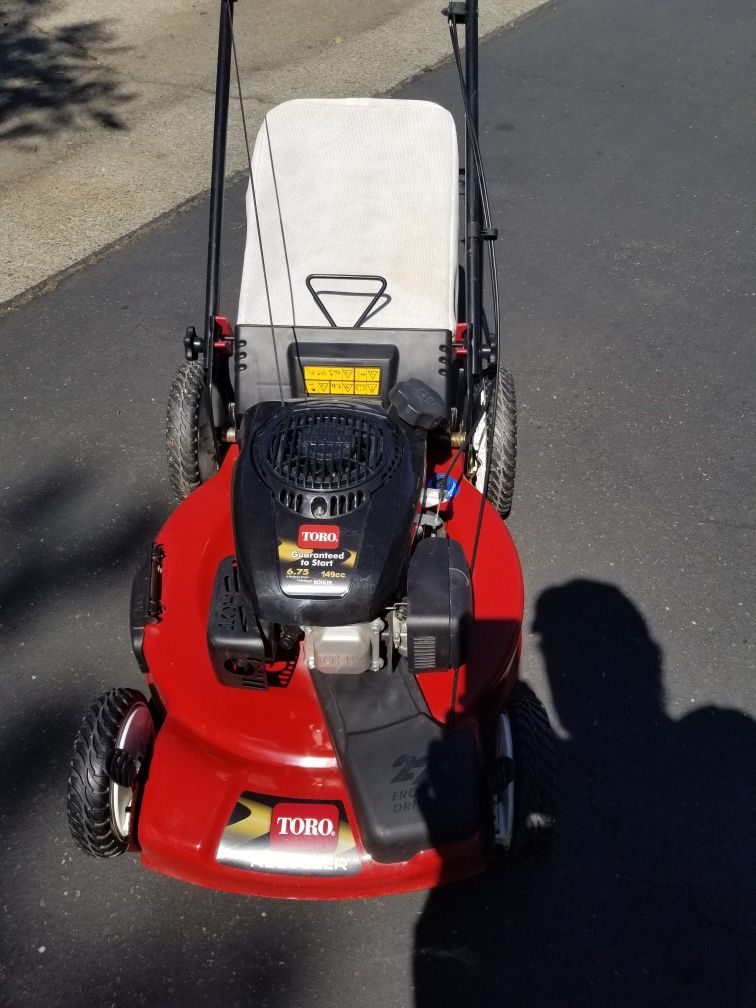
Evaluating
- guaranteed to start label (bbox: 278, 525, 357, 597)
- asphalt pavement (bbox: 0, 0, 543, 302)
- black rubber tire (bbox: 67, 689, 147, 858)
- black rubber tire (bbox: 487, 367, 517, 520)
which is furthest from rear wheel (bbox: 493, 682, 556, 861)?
asphalt pavement (bbox: 0, 0, 543, 302)

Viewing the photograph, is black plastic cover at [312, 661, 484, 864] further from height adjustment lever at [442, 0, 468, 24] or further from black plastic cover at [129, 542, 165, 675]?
height adjustment lever at [442, 0, 468, 24]

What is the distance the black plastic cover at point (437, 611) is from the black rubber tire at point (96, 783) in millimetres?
751

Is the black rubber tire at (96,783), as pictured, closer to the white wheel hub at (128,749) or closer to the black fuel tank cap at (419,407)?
the white wheel hub at (128,749)

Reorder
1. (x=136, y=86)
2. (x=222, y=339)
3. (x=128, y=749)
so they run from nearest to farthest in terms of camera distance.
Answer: (x=128, y=749) → (x=222, y=339) → (x=136, y=86)

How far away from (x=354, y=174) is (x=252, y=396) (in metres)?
0.92

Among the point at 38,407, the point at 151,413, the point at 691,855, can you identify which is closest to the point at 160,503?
the point at 151,413

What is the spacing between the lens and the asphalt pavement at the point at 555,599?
233 cm

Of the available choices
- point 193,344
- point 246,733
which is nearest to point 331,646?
point 246,733

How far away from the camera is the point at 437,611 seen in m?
2.10

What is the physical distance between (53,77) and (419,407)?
5274 mm

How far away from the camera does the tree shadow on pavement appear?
5.98 m

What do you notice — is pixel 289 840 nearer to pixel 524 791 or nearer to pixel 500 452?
pixel 524 791

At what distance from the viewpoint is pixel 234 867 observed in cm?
220

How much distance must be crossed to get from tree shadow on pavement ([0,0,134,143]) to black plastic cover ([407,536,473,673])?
480cm
